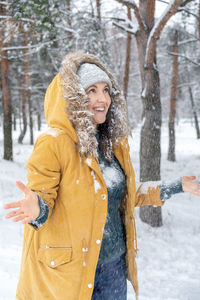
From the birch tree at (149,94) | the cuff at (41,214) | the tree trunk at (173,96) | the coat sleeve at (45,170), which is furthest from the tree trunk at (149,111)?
the tree trunk at (173,96)

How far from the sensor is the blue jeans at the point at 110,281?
1.80m

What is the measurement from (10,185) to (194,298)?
5999 millimetres

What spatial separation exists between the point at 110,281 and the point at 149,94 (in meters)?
3.83

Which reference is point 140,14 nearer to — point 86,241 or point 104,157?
point 104,157

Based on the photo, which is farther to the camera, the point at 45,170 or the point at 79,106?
the point at 79,106

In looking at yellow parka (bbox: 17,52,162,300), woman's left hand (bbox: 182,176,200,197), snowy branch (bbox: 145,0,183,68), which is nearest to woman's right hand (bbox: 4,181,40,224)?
yellow parka (bbox: 17,52,162,300)

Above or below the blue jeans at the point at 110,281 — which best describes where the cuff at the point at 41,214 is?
above

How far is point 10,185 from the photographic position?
25.9 ft

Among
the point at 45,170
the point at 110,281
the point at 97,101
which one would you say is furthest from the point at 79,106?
the point at 110,281

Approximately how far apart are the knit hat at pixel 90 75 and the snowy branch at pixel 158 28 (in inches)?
112

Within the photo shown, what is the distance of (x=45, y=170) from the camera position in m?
1.50

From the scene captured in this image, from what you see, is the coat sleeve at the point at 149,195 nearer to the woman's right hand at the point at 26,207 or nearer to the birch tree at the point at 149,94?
the woman's right hand at the point at 26,207

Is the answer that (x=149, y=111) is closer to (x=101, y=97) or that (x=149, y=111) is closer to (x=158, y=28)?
(x=158, y=28)

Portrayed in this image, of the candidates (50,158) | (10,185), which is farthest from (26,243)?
(10,185)
